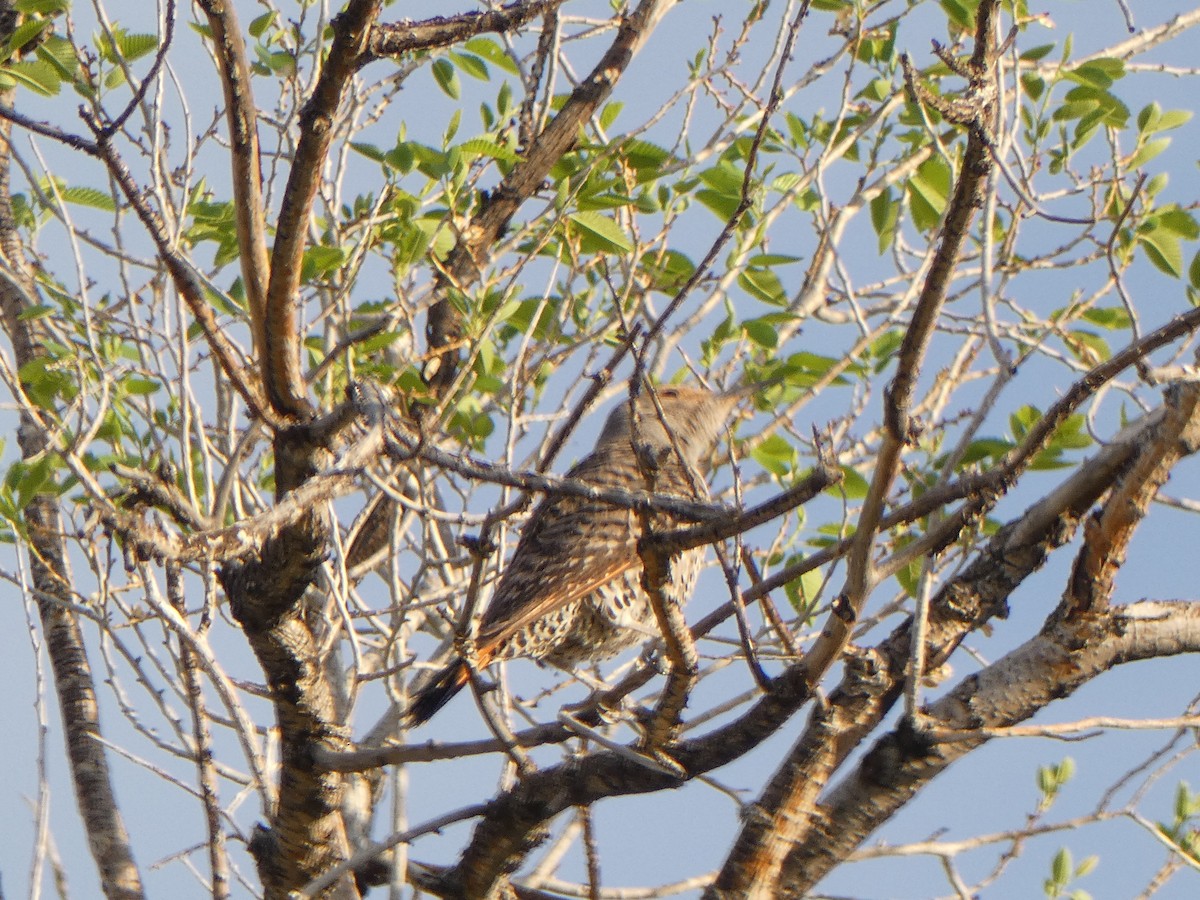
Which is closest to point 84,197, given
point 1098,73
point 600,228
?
point 600,228

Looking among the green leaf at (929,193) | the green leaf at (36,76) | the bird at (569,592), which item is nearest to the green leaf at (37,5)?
the green leaf at (36,76)

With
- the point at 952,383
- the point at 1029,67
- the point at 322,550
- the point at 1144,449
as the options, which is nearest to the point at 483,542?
the point at 322,550

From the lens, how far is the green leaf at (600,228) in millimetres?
3762

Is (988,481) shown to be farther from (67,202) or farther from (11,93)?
(11,93)

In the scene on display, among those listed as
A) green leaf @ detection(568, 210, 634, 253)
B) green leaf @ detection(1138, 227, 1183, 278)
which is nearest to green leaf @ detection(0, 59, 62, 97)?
green leaf @ detection(568, 210, 634, 253)

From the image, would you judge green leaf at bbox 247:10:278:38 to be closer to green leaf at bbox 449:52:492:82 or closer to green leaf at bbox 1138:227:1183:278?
green leaf at bbox 449:52:492:82

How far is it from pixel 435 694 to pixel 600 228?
4.61 feet

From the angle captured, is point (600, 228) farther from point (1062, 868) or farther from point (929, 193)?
point (1062, 868)

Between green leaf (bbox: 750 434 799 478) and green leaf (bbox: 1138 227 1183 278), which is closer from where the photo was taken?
green leaf (bbox: 1138 227 1183 278)

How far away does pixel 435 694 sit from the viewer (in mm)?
4047

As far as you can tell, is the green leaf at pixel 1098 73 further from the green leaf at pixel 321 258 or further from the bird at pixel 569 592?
the green leaf at pixel 321 258

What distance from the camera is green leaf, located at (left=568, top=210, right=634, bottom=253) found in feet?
12.3

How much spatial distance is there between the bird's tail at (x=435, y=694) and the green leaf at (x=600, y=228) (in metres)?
1.26

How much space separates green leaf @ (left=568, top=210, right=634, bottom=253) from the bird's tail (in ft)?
4.14
